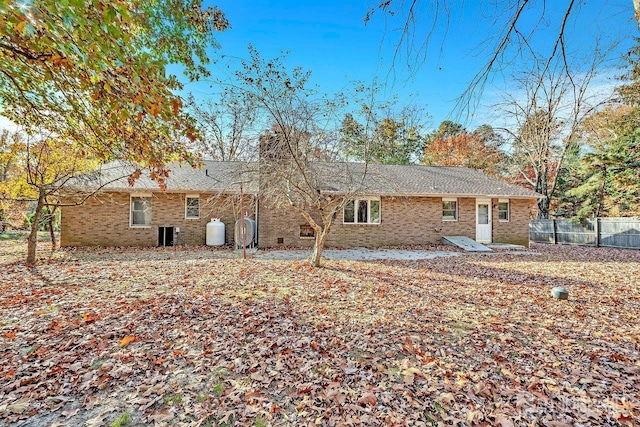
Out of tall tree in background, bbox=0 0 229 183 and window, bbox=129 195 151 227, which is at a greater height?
tall tree in background, bbox=0 0 229 183

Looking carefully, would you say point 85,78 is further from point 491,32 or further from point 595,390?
point 595,390

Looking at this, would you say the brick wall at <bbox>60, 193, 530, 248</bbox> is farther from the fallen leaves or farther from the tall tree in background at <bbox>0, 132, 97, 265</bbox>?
the fallen leaves

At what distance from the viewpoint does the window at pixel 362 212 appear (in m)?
14.1

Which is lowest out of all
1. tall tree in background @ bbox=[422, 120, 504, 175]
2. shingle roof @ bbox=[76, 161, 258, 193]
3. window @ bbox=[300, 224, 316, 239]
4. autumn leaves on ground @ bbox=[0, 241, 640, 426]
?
autumn leaves on ground @ bbox=[0, 241, 640, 426]

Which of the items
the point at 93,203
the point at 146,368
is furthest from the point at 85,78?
the point at 93,203

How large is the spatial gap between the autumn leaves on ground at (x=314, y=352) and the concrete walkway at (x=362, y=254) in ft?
12.8

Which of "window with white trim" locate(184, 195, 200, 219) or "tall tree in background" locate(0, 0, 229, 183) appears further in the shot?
"window with white trim" locate(184, 195, 200, 219)

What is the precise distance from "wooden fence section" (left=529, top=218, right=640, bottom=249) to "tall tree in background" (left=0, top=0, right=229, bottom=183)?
19.2 metres

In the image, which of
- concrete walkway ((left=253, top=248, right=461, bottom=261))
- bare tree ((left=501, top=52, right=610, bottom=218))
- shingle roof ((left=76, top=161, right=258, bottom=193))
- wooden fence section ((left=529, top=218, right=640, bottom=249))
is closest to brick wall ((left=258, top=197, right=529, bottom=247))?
concrete walkway ((left=253, top=248, right=461, bottom=261))

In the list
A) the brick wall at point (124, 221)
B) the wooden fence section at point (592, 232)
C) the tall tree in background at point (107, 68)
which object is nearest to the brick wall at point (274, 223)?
the brick wall at point (124, 221)

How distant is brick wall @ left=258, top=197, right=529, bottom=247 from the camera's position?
13633mm

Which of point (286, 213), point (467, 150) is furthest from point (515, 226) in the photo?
point (467, 150)

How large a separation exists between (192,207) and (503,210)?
14698 mm

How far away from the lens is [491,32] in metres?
3.33
